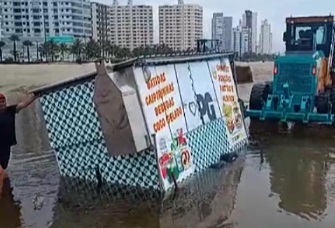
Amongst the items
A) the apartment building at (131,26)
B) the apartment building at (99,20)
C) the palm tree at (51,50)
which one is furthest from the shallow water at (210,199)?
the apartment building at (131,26)

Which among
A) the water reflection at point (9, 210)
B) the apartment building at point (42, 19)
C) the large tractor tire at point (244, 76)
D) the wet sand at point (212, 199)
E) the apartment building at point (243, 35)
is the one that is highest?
the apartment building at point (42, 19)

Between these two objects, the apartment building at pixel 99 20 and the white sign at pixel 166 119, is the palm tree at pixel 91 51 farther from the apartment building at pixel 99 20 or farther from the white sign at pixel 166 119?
the white sign at pixel 166 119

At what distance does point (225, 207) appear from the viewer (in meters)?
6.09

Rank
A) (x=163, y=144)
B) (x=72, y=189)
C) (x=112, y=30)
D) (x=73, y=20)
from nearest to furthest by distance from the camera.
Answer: (x=163, y=144)
(x=72, y=189)
(x=73, y=20)
(x=112, y=30)

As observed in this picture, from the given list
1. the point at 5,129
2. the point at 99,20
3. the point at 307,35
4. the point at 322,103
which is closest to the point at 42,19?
the point at 99,20

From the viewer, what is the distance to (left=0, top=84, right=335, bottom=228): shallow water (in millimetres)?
5633

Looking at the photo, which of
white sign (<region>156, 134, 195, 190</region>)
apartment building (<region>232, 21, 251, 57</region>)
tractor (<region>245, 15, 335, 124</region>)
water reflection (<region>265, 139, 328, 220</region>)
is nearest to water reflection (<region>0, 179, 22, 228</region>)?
white sign (<region>156, 134, 195, 190</region>)

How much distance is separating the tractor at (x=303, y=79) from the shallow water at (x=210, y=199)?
7.17ft

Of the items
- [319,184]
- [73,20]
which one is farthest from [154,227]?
[73,20]

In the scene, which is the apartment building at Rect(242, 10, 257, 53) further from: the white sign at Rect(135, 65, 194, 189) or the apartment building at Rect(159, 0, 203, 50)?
the white sign at Rect(135, 65, 194, 189)

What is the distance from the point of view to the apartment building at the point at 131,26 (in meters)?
136

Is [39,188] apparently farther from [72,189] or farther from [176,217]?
[176,217]

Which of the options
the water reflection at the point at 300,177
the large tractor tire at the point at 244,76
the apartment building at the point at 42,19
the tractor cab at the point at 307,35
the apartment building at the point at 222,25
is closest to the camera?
the water reflection at the point at 300,177

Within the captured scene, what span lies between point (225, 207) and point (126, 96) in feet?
6.33
